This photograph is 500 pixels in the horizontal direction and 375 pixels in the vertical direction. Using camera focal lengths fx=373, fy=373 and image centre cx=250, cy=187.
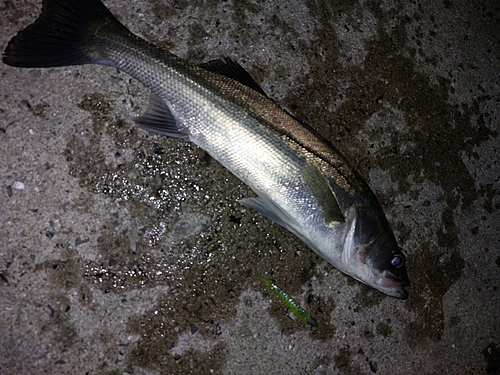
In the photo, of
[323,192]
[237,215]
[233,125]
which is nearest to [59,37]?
[233,125]

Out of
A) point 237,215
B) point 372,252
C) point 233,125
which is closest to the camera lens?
point 233,125

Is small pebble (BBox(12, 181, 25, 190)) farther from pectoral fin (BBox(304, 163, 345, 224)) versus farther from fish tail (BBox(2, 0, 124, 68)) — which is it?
pectoral fin (BBox(304, 163, 345, 224))

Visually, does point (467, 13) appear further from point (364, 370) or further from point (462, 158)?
point (364, 370)

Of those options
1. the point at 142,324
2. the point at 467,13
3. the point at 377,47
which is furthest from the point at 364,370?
the point at 467,13

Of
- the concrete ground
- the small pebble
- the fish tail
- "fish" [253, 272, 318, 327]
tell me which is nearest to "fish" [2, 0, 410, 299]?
the fish tail

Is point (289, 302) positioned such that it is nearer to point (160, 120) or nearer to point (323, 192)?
point (323, 192)

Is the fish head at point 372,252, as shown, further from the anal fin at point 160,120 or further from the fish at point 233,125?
the anal fin at point 160,120

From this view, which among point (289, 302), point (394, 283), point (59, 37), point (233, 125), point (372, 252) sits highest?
point (59, 37)

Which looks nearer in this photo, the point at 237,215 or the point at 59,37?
the point at 59,37
